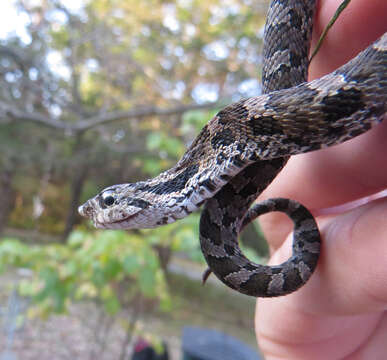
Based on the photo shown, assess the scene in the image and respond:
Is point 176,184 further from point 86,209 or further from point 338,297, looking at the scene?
point 338,297

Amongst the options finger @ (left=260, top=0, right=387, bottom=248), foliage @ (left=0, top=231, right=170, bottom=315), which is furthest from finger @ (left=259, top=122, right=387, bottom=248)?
foliage @ (left=0, top=231, right=170, bottom=315)

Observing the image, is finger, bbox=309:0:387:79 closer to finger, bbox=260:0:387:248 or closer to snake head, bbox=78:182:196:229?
finger, bbox=260:0:387:248

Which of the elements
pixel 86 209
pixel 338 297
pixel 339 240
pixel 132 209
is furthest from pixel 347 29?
pixel 86 209

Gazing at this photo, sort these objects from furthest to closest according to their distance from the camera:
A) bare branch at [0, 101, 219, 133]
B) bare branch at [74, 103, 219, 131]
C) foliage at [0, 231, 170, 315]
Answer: bare branch at [74, 103, 219, 131] → bare branch at [0, 101, 219, 133] → foliage at [0, 231, 170, 315]

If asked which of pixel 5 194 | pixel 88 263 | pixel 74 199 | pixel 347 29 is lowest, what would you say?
pixel 5 194

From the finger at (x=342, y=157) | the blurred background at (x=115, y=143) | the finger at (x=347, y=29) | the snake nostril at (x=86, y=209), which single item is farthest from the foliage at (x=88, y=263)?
the finger at (x=347, y=29)

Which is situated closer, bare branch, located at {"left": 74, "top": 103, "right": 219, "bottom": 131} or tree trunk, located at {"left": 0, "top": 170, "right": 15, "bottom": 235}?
bare branch, located at {"left": 74, "top": 103, "right": 219, "bottom": 131}

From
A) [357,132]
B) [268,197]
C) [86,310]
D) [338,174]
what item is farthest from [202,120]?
[86,310]
